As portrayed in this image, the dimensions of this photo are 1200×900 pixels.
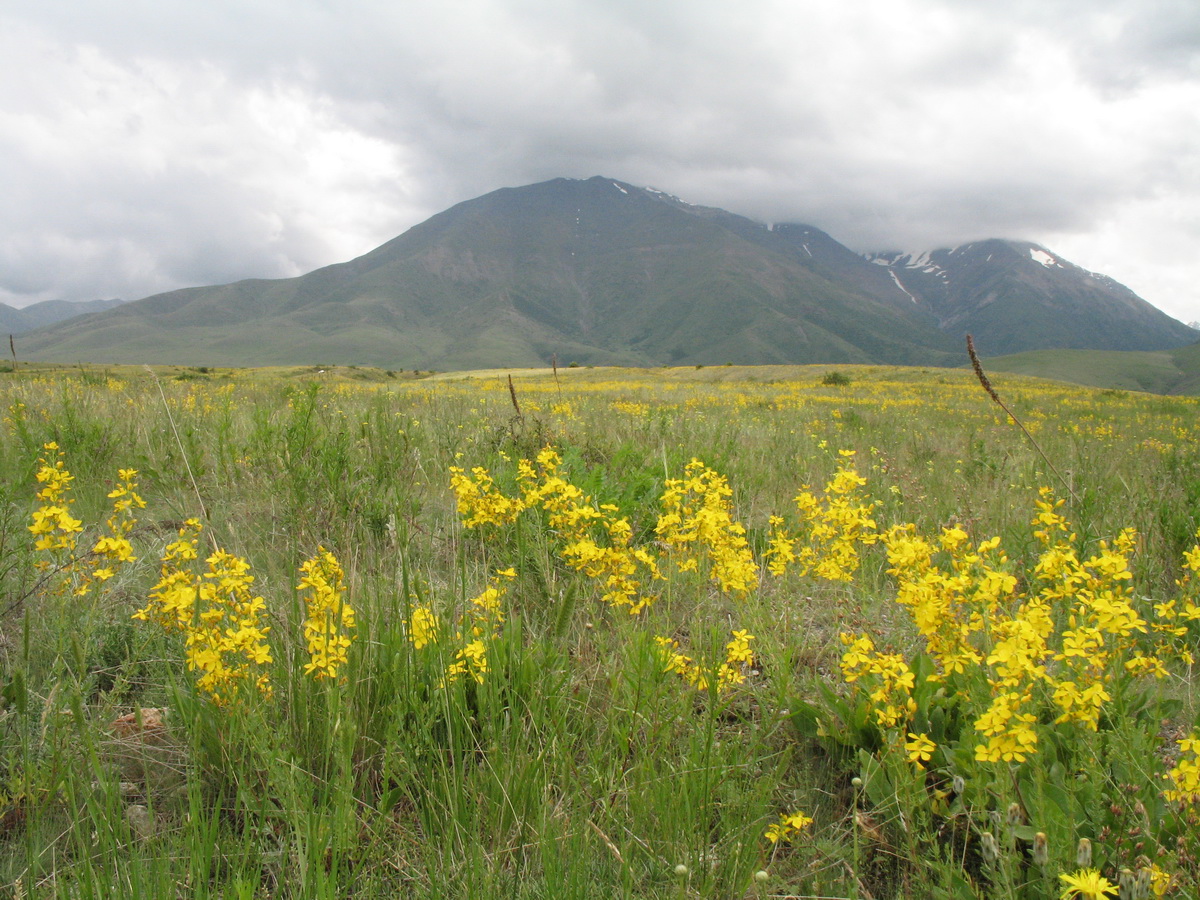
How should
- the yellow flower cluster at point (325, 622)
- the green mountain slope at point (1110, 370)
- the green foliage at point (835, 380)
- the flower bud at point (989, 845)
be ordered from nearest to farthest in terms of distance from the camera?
the flower bud at point (989, 845) < the yellow flower cluster at point (325, 622) < the green foliage at point (835, 380) < the green mountain slope at point (1110, 370)

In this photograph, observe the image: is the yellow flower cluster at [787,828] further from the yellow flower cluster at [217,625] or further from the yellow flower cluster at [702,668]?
the yellow flower cluster at [217,625]

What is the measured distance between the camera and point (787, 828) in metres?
1.96

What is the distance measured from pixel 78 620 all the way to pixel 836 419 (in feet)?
43.1

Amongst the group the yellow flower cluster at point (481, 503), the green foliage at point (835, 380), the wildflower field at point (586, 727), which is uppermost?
the green foliage at point (835, 380)

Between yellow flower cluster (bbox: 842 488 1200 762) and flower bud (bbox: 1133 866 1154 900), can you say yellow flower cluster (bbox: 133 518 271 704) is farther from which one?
flower bud (bbox: 1133 866 1154 900)

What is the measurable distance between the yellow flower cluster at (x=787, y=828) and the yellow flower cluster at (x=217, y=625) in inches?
64.1

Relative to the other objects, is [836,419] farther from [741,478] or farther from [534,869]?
[534,869]

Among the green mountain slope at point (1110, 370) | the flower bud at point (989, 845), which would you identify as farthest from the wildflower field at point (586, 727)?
the green mountain slope at point (1110, 370)

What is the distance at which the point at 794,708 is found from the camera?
2.42m

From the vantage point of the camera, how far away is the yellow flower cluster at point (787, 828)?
184 cm

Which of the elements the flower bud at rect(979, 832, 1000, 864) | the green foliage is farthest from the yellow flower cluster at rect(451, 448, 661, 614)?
the green foliage

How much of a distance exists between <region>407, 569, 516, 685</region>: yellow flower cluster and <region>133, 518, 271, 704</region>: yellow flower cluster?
0.50m

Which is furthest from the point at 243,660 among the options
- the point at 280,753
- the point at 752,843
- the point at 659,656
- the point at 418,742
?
the point at 752,843

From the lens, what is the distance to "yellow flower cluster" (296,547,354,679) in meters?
1.98
